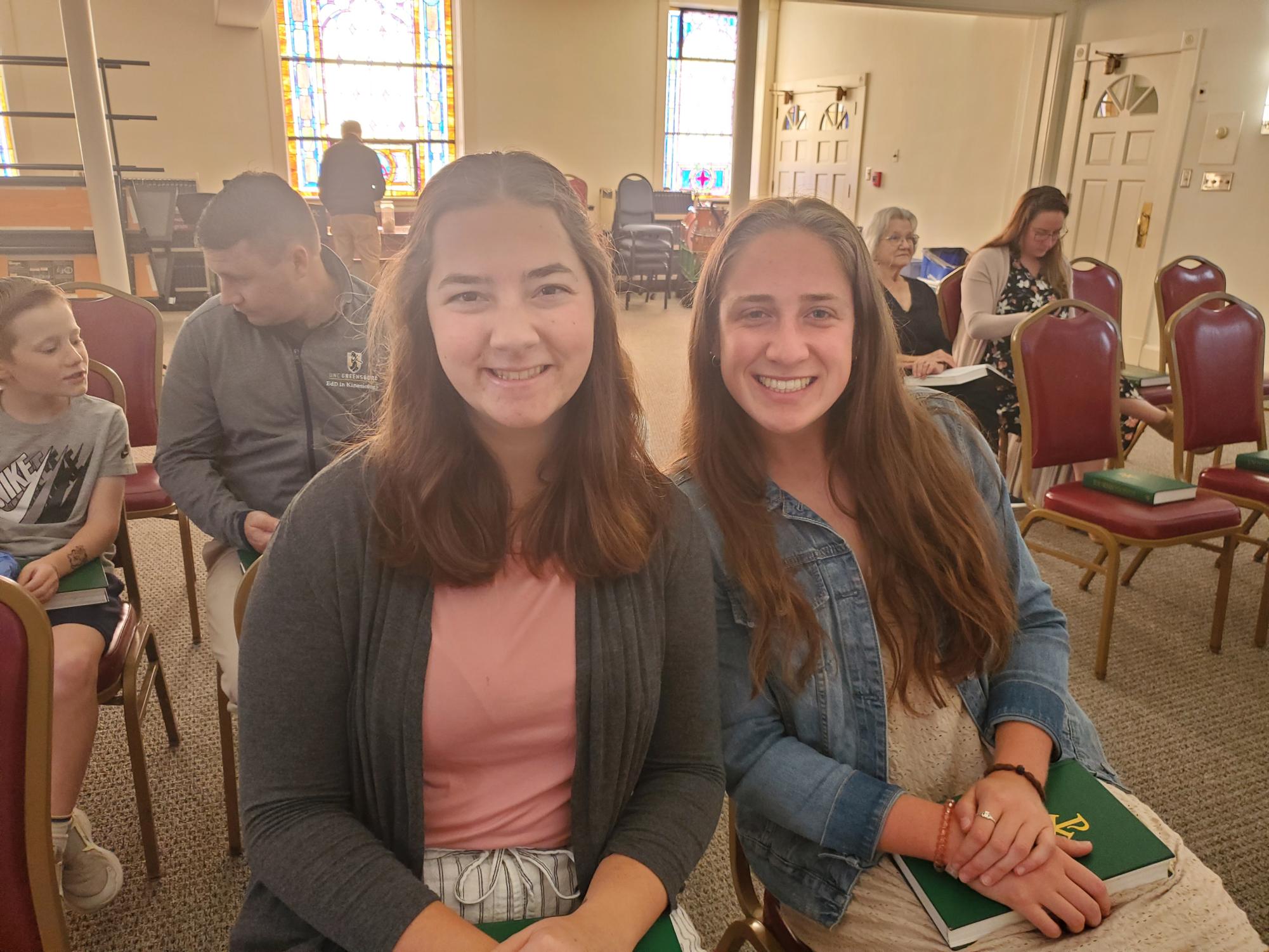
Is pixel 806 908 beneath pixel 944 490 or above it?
beneath

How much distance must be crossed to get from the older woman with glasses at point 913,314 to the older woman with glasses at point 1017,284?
0.26 ft

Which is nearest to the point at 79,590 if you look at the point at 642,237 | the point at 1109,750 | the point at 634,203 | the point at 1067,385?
the point at 1109,750

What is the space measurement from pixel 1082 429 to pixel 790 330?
195cm

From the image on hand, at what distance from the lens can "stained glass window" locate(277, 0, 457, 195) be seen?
31.1ft

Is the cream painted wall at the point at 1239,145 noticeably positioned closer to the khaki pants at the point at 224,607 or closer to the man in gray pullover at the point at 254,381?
the man in gray pullover at the point at 254,381

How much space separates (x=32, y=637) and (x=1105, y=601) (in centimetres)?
249

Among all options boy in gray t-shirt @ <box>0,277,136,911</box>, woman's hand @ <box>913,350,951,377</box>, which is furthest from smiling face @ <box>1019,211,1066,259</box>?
boy in gray t-shirt @ <box>0,277,136,911</box>

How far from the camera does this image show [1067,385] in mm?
2609

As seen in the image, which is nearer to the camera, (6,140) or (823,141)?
(6,140)

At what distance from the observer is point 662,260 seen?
9203 mm

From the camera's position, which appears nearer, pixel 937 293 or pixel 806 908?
pixel 806 908

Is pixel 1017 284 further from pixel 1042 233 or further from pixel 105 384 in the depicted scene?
pixel 105 384

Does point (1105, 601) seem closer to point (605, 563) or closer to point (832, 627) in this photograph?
point (832, 627)

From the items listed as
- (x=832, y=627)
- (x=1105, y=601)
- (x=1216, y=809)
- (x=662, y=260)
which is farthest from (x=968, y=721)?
(x=662, y=260)
